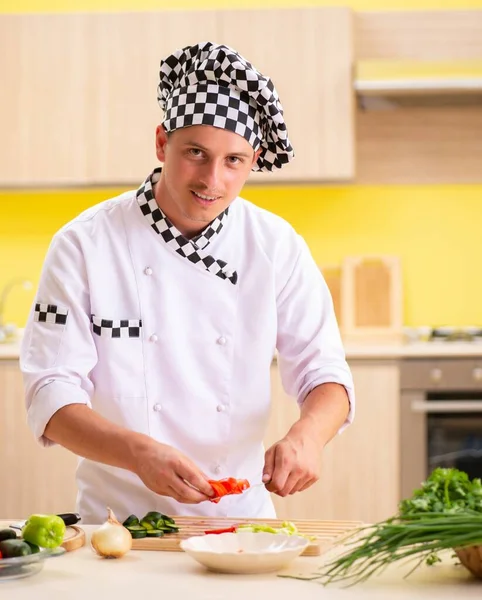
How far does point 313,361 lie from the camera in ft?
6.75

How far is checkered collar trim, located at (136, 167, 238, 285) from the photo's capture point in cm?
205

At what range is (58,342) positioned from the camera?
6.23 ft

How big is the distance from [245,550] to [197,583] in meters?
0.12

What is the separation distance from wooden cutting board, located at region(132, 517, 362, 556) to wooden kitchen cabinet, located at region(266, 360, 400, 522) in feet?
6.64

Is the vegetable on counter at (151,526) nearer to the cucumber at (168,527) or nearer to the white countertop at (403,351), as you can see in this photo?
the cucumber at (168,527)

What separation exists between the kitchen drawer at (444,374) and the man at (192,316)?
169 cm

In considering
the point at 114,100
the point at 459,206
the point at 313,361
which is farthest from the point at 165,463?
the point at 459,206

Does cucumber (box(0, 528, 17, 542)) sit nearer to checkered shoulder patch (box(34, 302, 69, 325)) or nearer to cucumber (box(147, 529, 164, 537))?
cucumber (box(147, 529, 164, 537))

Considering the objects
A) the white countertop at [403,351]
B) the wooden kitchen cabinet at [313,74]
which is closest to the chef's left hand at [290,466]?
the white countertop at [403,351]

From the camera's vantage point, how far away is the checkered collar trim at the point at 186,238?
2.05m

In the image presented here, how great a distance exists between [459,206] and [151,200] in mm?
2569

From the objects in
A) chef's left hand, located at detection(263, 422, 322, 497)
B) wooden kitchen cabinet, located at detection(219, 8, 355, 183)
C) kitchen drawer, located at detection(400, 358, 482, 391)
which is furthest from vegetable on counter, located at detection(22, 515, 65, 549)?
wooden kitchen cabinet, located at detection(219, 8, 355, 183)

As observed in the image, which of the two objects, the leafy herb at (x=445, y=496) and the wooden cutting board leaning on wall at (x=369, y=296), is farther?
the wooden cutting board leaning on wall at (x=369, y=296)

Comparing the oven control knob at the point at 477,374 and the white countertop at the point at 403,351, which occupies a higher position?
the white countertop at the point at 403,351
